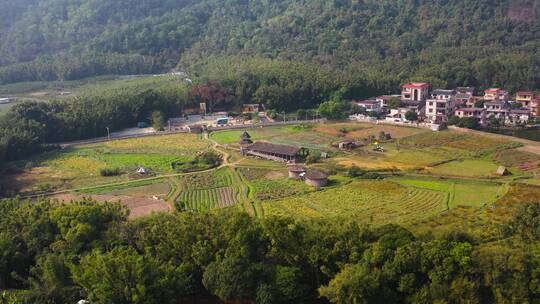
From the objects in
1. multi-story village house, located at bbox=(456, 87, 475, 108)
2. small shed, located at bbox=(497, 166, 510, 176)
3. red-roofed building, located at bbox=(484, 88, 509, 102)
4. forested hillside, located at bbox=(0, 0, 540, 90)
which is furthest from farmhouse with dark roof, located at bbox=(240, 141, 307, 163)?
forested hillside, located at bbox=(0, 0, 540, 90)

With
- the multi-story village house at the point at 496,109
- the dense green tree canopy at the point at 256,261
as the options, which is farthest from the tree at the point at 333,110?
the dense green tree canopy at the point at 256,261

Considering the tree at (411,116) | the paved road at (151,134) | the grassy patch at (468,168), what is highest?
the tree at (411,116)

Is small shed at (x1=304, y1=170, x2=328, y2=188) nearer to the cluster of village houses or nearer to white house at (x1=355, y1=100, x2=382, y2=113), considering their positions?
the cluster of village houses

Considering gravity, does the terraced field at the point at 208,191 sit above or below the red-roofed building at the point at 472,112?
below

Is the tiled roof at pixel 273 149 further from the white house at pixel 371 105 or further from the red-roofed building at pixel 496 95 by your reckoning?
the red-roofed building at pixel 496 95

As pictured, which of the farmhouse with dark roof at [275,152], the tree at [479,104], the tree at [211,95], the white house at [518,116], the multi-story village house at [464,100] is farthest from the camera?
the tree at [211,95]

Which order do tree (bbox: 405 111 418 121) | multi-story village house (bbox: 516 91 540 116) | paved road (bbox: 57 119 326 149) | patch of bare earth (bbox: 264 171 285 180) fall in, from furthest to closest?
multi-story village house (bbox: 516 91 540 116), tree (bbox: 405 111 418 121), paved road (bbox: 57 119 326 149), patch of bare earth (bbox: 264 171 285 180)

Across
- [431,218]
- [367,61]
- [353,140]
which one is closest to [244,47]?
[367,61]

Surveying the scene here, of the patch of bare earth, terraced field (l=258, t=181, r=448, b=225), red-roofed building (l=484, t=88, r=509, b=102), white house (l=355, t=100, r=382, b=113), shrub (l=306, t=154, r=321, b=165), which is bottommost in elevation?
terraced field (l=258, t=181, r=448, b=225)
